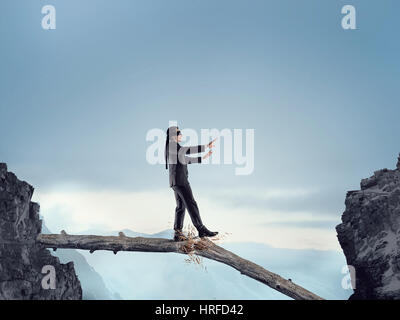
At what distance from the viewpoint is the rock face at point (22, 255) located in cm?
938

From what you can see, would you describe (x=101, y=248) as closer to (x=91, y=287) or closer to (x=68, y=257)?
(x=91, y=287)

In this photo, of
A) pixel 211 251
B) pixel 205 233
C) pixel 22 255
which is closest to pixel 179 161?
pixel 205 233

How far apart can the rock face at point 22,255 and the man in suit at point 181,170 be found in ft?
12.1

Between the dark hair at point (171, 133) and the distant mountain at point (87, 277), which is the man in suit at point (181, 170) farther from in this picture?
the distant mountain at point (87, 277)

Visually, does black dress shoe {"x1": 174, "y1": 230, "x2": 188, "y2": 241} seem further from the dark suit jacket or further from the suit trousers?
the dark suit jacket

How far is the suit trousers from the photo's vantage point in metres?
8.37

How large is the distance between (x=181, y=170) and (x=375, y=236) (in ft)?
15.5

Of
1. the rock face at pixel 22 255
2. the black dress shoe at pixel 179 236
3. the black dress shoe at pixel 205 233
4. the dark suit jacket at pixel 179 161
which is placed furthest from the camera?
the rock face at pixel 22 255

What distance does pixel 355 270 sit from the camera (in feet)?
31.6

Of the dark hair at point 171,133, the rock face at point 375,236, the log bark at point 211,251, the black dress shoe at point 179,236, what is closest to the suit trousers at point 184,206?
the black dress shoe at point 179,236

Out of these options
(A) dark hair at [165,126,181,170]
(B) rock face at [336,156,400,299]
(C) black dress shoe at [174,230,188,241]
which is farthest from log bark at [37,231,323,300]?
(A) dark hair at [165,126,181,170]

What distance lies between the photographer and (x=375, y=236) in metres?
9.48

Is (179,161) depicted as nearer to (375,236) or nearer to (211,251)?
(211,251)

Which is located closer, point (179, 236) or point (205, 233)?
point (205, 233)
